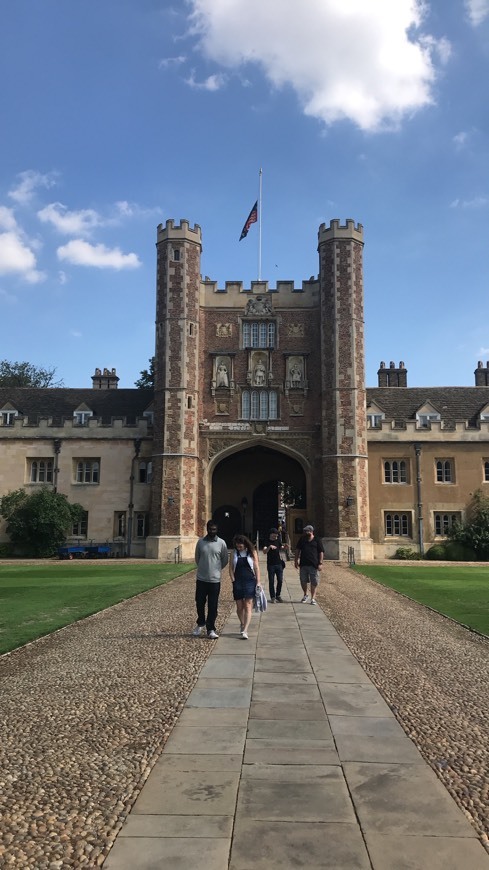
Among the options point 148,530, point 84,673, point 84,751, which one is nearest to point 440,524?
point 148,530

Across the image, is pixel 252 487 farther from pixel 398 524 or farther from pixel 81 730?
pixel 81 730

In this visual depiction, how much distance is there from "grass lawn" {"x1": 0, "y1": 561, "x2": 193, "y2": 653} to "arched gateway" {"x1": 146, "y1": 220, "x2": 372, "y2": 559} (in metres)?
8.27

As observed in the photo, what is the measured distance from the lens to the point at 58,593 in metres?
15.8

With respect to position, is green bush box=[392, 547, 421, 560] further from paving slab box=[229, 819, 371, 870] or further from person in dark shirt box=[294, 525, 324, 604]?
paving slab box=[229, 819, 371, 870]

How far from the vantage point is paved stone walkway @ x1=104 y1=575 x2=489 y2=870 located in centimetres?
329

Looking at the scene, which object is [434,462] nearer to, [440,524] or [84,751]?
[440,524]

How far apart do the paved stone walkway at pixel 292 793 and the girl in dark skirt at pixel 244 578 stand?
313 cm

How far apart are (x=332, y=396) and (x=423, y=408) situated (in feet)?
23.6

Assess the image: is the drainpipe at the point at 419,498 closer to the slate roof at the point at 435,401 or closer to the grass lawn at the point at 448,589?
the slate roof at the point at 435,401

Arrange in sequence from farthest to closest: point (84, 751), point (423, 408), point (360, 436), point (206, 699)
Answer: point (423, 408)
point (360, 436)
point (206, 699)
point (84, 751)

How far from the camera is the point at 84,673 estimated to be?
7.59 metres

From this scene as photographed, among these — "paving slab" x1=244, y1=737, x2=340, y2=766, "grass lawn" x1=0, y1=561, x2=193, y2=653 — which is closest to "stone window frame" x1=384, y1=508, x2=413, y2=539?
"grass lawn" x1=0, y1=561, x2=193, y2=653

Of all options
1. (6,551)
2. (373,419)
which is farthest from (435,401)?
(6,551)

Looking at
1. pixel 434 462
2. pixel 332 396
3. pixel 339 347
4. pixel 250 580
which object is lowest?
pixel 250 580
